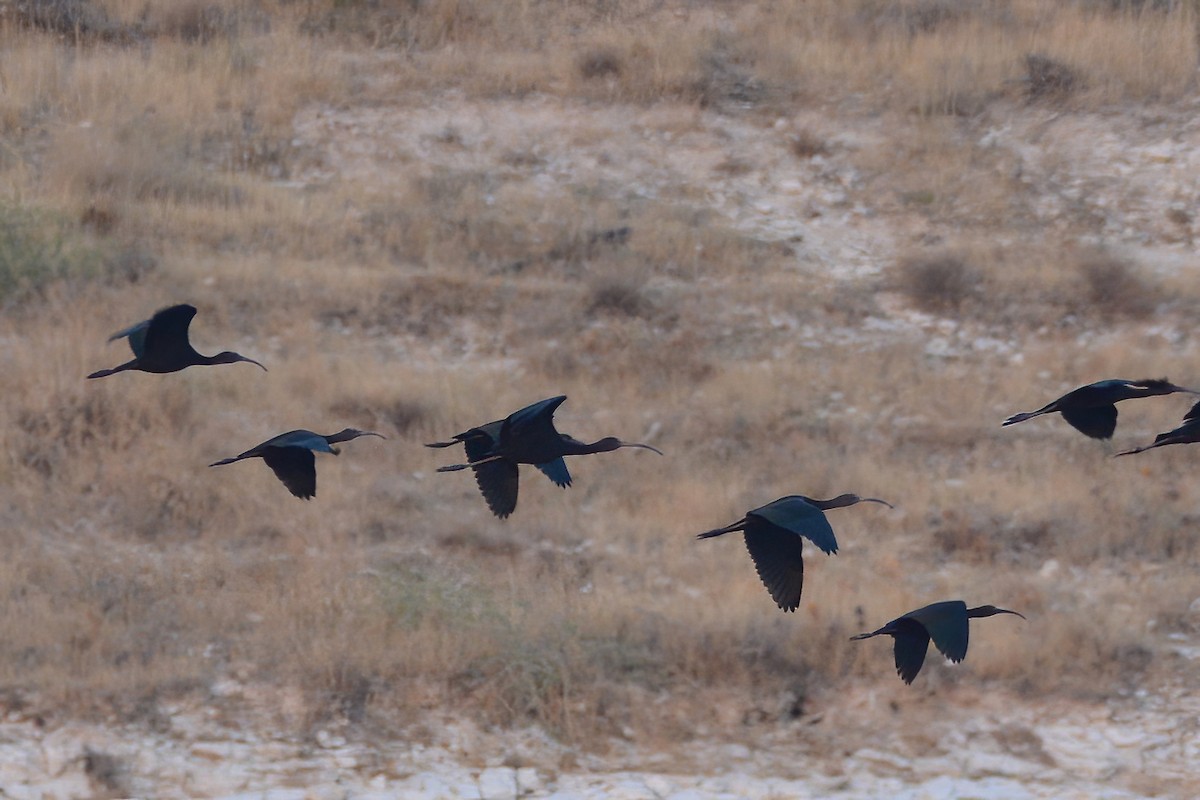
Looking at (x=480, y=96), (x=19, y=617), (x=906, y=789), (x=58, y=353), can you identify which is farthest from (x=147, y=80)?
(x=906, y=789)

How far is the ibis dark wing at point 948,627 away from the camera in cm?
621

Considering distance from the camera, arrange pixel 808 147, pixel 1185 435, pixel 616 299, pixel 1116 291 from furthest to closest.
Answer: pixel 808 147
pixel 1116 291
pixel 616 299
pixel 1185 435

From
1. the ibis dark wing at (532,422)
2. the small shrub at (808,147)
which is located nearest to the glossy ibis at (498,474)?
the ibis dark wing at (532,422)

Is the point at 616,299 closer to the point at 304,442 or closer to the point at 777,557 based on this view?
the point at 777,557

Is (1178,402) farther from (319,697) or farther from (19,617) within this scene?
(19,617)

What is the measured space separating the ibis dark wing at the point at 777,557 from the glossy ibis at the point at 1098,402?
94 cm

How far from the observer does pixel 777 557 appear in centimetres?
615

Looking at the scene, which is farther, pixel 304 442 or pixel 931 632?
pixel 931 632

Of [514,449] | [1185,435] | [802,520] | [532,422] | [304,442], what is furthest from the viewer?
[514,449]

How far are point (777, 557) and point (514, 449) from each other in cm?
109

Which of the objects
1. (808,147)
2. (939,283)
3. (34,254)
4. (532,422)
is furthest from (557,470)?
(808,147)

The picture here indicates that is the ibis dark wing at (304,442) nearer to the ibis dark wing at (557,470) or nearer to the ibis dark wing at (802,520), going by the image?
the ibis dark wing at (557,470)

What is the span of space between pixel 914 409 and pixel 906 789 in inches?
166

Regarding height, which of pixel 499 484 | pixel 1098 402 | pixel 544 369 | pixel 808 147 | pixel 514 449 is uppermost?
pixel 1098 402
